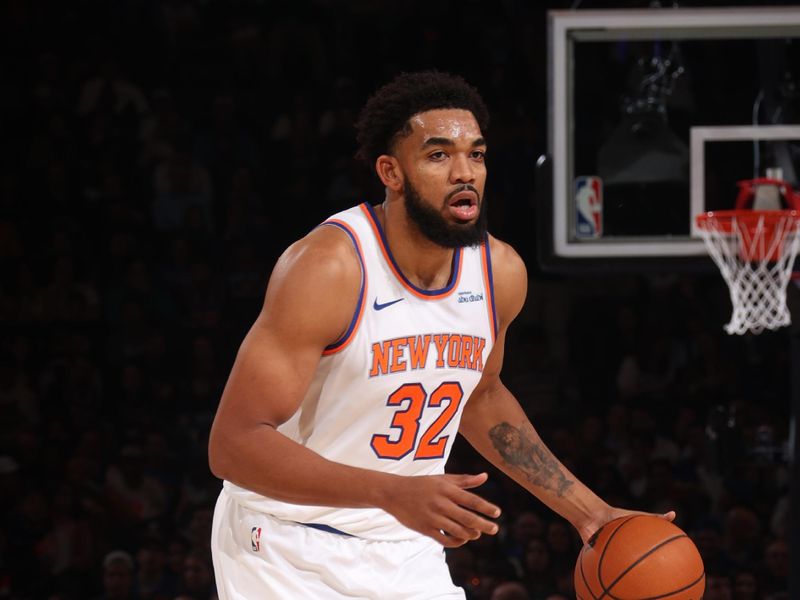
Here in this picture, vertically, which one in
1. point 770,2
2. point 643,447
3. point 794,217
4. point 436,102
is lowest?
point 643,447

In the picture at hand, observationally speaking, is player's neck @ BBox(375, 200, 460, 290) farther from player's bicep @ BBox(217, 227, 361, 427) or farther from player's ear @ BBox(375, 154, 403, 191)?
player's bicep @ BBox(217, 227, 361, 427)

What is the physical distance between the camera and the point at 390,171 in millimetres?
2965

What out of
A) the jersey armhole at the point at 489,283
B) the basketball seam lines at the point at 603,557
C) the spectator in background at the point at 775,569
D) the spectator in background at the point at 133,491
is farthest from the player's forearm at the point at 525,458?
the spectator in background at the point at 133,491

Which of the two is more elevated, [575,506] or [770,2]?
[770,2]

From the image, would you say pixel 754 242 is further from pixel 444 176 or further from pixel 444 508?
pixel 444 508

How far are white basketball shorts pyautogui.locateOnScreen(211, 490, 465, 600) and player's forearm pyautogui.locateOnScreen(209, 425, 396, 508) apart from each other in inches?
12.3

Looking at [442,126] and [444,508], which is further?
[442,126]

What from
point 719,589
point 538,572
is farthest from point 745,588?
point 538,572

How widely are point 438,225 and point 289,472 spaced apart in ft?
2.48

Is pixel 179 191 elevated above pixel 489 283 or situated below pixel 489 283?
above

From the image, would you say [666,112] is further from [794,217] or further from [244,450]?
[244,450]

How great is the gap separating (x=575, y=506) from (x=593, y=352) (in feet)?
13.7

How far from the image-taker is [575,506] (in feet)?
9.95

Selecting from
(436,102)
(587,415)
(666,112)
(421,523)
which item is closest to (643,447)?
(587,415)
